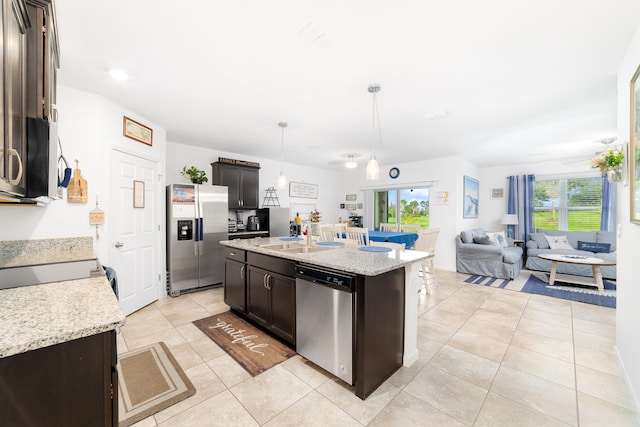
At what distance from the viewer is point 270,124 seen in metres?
3.73

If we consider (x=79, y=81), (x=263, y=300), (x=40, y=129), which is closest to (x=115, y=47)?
(x=79, y=81)

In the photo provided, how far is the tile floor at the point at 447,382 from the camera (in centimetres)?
165

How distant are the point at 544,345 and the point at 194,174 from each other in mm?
5075

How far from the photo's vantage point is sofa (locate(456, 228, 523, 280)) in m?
4.92

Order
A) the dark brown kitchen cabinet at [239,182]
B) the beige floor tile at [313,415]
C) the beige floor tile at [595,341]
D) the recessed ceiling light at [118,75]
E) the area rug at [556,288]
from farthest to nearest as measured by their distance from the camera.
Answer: the dark brown kitchen cabinet at [239,182] → the area rug at [556,288] → the beige floor tile at [595,341] → the recessed ceiling light at [118,75] → the beige floor tile at [313,415]

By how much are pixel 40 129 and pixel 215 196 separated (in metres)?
3.30

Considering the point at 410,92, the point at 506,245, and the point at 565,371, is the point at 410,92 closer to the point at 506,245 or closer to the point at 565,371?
the point at 565,371

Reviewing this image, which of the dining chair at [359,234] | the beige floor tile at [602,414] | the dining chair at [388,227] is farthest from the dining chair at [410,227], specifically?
the beige floor tile at [602,414]

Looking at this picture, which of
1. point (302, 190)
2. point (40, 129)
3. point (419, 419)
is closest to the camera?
point (40, 129)

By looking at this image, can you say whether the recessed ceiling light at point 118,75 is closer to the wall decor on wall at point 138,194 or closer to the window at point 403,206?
the wall decor on wall at point 138,194

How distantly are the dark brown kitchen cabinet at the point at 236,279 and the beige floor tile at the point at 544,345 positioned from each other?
2.80m

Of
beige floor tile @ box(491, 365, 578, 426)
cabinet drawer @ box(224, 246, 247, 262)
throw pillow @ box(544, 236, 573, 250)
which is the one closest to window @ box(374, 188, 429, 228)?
throw pillow @ box(544, 236, 573, 250)

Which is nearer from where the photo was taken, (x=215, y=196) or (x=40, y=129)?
(x=40, y=129)

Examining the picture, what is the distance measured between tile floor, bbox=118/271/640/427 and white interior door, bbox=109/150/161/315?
45 centimetres
